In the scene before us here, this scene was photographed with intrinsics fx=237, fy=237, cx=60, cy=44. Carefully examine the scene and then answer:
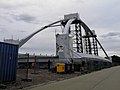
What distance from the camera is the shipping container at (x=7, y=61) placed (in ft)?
52.9

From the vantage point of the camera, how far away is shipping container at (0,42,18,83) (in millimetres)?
16109

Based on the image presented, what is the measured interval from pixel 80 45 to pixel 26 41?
24.2 m

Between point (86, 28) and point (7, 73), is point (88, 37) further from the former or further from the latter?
point (7, 73)

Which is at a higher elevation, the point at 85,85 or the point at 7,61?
the point at 7,61

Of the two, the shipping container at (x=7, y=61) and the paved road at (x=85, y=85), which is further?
the shipping container at (x=7, y=61)

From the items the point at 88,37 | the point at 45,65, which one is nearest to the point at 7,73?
the point at 45,65

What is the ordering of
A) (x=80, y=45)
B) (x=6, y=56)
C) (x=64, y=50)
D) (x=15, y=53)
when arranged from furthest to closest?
(x=80, y=45) → (x=64, y=50) → (x=15, y=53) → (x=6, y=56)

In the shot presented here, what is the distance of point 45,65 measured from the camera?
5975 cm

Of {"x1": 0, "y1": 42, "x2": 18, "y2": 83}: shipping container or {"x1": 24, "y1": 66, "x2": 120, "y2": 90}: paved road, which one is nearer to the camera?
{"x1": 24, "y1": 66, "x2": 120, "y2": 90}: paved road

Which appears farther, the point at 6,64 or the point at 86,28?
the point at 86,28

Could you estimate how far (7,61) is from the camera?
55.1 feet

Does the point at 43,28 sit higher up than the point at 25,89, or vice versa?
the point at 43,28

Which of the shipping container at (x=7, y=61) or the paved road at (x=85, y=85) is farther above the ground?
the shipping container at (x=7, y=61)

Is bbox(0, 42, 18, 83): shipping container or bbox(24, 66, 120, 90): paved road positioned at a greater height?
bbox(0, 42, 18, 83): shipping container
